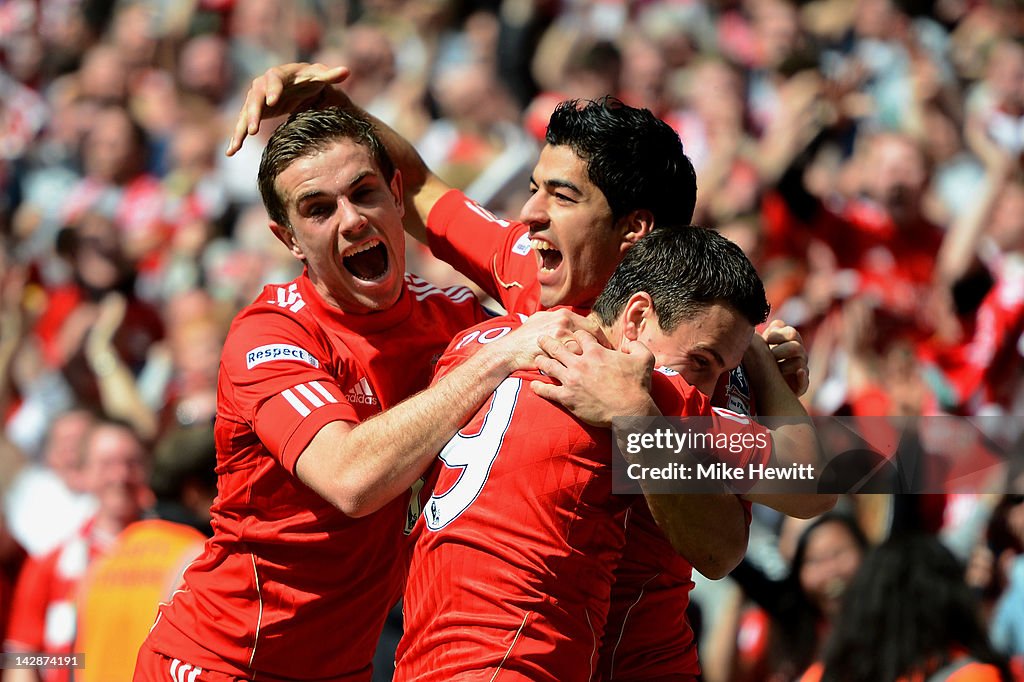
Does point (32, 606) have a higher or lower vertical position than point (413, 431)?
lower

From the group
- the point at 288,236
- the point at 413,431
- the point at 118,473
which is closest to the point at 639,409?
the point at 413,431

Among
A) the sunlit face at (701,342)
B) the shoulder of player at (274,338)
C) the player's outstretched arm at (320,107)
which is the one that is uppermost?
the player's outstretched arm at (320,107)

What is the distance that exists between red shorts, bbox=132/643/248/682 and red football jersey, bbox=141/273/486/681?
→ 2cm

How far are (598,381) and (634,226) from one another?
2.74 ft

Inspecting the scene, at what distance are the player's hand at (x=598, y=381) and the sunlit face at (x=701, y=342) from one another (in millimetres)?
115

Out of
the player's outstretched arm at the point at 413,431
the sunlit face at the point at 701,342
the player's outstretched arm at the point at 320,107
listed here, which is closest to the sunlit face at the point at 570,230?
the player's outstretched arm at the point at 413,431

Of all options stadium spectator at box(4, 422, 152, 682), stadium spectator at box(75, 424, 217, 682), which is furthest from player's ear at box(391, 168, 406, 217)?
stadium spectator at box(4, 422, 152, 682)

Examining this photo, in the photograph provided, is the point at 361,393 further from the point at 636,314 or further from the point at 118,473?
the point at 118,473

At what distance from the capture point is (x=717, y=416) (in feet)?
10.4

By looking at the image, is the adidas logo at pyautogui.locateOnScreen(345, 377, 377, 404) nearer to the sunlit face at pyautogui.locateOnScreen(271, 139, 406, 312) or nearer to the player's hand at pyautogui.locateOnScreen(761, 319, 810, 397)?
the sunlit face at pyautogui.locateOnScreen(271, 139, 406, 312)

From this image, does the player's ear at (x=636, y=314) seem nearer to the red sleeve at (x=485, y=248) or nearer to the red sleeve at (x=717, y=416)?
the red sleeve at (x=717, y=416)

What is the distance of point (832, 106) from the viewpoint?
805 cm

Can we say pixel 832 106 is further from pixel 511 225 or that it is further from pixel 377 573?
pixel 377 573

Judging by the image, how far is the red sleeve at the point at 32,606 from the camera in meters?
6.10
